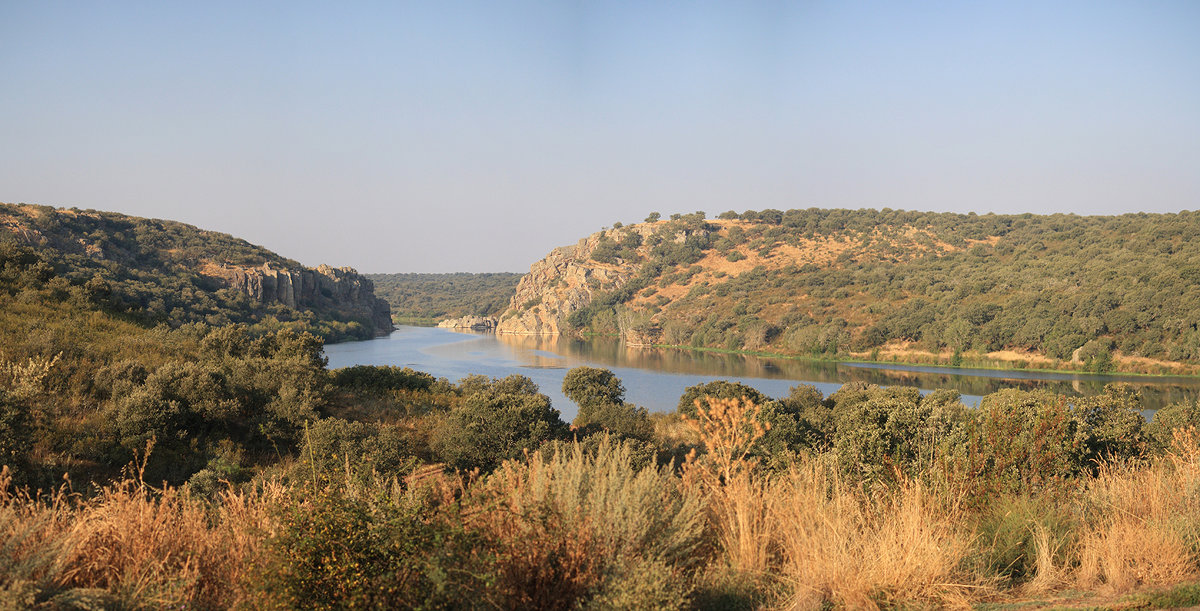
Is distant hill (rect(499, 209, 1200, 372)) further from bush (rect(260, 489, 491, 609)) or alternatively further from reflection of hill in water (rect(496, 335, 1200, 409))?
bush (rect(260, 489, 491, 609))

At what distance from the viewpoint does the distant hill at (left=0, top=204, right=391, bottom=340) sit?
159 feet

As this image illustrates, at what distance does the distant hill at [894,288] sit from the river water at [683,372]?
505cm

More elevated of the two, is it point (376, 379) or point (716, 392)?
point (376, 379)

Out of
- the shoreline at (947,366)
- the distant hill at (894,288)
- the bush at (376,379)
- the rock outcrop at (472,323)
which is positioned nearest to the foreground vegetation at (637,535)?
the bush at (376,379)

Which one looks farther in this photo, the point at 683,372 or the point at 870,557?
the point at 683,372

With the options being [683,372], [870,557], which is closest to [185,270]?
[683,372]

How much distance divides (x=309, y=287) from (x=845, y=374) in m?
64.0

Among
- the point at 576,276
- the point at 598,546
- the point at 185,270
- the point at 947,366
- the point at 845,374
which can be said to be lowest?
the point at 845,374

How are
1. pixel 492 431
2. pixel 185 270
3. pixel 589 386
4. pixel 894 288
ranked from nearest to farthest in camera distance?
1. pixel 492 431
2. pixel 589 386
3. pixel 185 270
4. pixel 894 288

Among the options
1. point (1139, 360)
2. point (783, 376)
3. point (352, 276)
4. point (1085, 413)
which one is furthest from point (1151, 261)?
point (352, 276)

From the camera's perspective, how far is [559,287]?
4988 inches

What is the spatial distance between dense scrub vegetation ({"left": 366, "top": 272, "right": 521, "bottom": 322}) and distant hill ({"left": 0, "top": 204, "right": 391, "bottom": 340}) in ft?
165

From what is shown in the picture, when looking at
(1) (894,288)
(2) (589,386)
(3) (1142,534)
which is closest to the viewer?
(3) (1142,534)

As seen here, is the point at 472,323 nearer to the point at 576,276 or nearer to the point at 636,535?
the point at 576,276
